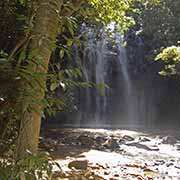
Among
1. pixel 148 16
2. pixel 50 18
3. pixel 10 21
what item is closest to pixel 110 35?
pixel 10 21

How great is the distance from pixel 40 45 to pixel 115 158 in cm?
774

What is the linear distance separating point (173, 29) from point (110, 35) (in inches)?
462

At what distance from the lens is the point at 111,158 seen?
29.8ft

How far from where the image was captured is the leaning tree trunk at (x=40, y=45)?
175 cm

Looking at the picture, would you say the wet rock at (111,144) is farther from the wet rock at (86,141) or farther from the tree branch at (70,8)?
the tree branch at (70,8)

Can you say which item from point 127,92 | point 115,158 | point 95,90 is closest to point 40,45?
point 115,158

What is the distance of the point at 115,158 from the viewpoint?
916 cm

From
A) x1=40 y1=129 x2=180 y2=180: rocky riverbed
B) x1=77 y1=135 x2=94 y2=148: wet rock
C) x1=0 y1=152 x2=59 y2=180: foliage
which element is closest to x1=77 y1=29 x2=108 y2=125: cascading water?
x1=40 y1=129 x2=180 y2=180: rocky riverbed

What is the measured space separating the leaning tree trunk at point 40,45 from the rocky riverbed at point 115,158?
2.96 m

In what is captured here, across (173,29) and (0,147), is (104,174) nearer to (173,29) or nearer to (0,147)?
(0,147)

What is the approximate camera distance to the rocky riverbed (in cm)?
641

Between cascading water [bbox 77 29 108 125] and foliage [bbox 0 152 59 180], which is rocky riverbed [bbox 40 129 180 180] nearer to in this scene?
foliage [bbox 0 152 59 180]

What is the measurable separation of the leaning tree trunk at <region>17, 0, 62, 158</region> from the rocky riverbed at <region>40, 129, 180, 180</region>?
2962 millimetres

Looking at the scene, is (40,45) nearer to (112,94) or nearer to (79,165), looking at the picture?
(79,165)
